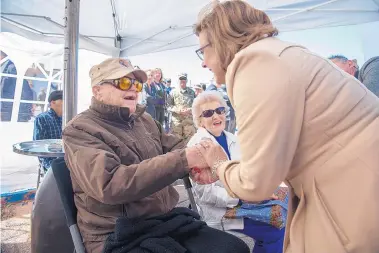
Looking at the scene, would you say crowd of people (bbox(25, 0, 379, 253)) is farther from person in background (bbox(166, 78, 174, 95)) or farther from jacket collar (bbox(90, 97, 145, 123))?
person in background (bbox(166, 78, 174, 95))

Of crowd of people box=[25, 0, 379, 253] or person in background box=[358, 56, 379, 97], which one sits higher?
person in background box=[358, 56, 379, 97]

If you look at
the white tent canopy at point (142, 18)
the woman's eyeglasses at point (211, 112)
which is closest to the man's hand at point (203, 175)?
the woman's eyeglasses at point (211, 112)

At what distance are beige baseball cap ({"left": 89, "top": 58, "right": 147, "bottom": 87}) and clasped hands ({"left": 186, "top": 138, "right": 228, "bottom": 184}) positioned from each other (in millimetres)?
632

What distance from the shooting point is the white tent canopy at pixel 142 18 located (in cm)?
373

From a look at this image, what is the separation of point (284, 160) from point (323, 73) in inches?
11.2

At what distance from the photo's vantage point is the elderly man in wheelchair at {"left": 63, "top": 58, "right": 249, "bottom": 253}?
1.28m

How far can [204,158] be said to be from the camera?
4.53 feet

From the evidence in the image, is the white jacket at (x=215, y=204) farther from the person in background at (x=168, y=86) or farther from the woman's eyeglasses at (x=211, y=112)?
the person in background at (x=168, y=86)

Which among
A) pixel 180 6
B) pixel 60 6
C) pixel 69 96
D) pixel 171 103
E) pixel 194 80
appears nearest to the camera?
pixel 69 96

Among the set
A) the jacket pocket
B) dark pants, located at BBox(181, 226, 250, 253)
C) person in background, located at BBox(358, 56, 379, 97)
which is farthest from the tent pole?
person in background, located at BBox(358, 56, 379, 97)

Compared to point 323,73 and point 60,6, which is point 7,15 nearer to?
point 60,6

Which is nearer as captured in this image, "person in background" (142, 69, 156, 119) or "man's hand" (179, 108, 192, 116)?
"man's hand" (179, 108, 192, 116)

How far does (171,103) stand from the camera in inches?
281

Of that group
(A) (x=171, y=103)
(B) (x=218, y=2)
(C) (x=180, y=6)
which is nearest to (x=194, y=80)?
(A) (x=171, y=103)
